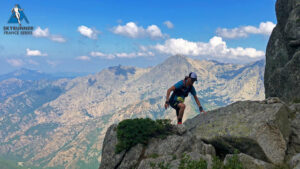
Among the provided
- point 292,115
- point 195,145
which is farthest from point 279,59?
point 195,145

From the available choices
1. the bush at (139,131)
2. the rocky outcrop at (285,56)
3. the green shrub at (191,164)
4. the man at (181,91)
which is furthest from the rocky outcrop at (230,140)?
the rocky outcrop at (285,56)

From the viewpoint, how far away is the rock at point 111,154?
628 inches

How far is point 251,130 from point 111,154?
984 cm

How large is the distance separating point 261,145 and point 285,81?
1401 cm

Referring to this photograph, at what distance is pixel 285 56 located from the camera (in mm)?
26438

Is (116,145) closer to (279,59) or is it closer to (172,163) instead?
(172,163)

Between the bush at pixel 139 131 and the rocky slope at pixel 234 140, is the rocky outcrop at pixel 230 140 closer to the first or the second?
the rocky slope at pixel 234 140

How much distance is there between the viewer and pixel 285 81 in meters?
23.4

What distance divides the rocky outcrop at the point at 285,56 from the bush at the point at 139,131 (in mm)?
13620

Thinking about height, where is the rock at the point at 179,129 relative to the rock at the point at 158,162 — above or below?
above

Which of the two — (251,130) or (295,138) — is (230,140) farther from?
(295,138)

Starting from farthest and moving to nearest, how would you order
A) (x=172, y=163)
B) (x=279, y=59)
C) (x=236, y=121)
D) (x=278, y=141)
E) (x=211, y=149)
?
(x=279, y=59) < (x=236, y=121) < (x=211, y=149) < (x=278, y=141) < (x=172, y=163)

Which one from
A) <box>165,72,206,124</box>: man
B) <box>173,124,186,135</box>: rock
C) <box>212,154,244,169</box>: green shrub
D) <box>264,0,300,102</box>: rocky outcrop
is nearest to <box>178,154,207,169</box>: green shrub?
<box>212,154,244,169</box>: green shrub

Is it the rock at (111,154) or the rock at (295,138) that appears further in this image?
the rock at (111,154)
